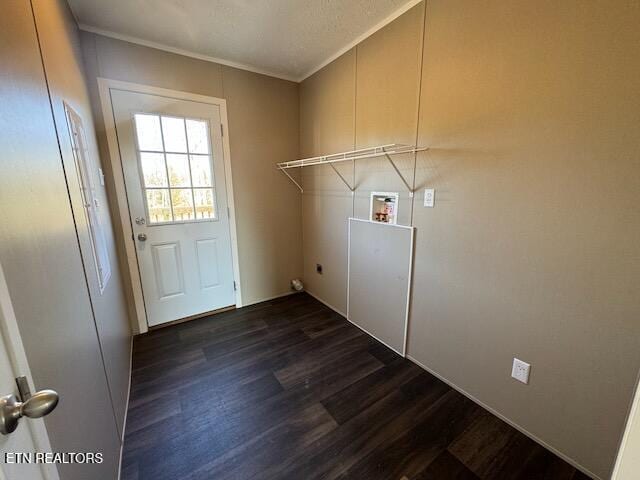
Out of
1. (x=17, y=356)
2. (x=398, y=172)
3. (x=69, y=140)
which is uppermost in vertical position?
(x=69, y=140)

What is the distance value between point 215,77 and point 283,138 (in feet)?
2.76

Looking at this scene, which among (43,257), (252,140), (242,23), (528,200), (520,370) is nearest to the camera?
(43,257)

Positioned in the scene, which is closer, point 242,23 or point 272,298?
point 242,23

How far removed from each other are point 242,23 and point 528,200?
7.29 ft

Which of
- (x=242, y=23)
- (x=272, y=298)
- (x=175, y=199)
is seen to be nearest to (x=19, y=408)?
(x=175, y=199)

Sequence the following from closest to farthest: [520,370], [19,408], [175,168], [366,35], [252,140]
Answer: [19,408] < [520,370] < [366,35] < [175,168] < [252,140]

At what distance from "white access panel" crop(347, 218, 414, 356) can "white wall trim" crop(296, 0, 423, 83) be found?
57.5 inches

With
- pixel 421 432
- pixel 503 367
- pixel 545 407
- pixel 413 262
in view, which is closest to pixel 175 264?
pixel 413 262

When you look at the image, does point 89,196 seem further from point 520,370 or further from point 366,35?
point 520,370

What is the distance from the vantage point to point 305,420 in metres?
1.53

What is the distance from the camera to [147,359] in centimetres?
208

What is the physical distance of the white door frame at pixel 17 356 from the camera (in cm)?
48

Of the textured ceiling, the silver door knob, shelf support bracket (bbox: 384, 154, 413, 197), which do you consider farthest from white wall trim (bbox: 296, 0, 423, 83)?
the silver door knob

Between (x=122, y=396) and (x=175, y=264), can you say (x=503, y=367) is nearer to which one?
(x=122, y=396)
